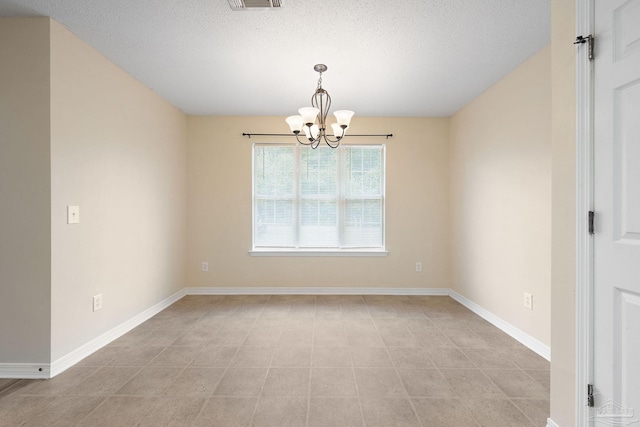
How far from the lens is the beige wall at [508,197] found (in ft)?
8.46

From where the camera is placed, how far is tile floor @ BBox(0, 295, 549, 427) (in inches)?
70.2

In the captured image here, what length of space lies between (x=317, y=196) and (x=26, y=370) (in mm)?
3315

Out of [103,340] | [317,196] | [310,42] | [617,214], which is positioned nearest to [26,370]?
[103,340]

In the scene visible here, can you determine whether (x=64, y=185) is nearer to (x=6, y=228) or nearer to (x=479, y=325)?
(x=6, y=228)

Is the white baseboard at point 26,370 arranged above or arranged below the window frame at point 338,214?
below

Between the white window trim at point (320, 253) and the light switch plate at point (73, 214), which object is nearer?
the light switch plate at point (73, 214)

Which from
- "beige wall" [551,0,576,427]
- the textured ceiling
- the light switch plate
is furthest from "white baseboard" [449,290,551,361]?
the light switch plate

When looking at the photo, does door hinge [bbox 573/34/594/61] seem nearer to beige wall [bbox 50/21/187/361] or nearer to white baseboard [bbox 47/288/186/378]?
beige wall [bbox 50/21/187/361]

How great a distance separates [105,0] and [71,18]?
41 centimetres

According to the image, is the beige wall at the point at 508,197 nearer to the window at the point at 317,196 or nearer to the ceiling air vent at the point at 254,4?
the window at the point at 317,196

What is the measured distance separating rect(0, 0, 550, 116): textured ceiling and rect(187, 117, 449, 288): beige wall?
79 cm

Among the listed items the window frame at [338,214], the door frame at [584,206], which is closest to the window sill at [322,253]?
the window frame at [338,214]

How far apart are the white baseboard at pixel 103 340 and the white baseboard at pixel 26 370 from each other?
0.05 meters

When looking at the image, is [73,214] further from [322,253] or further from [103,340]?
[322,253]
